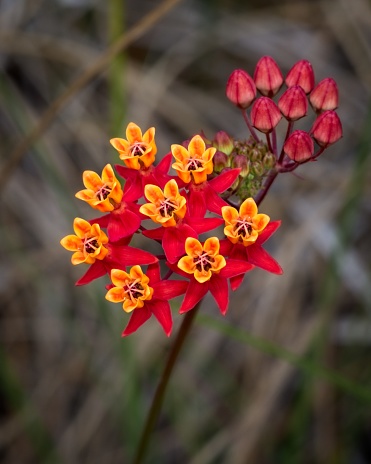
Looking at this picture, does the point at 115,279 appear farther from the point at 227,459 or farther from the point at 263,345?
the point at 227,459

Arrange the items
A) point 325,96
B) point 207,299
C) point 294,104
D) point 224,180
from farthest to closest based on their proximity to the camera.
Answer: point 207,299 < point 325,96 < point 294,104 < point 224,180

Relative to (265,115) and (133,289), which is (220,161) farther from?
(133,289)

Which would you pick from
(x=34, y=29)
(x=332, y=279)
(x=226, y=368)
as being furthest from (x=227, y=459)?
(x=34, y=29)

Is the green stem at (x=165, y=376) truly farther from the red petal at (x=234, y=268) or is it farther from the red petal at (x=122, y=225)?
the red petal at (x=122, y=225)

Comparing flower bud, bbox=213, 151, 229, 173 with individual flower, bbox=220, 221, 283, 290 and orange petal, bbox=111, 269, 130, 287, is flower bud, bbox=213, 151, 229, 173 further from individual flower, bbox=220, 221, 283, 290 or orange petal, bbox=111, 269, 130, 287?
orange petal, bbox=111, 269, 130, 287

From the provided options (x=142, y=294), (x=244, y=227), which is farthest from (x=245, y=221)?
(x=142, y=294)
